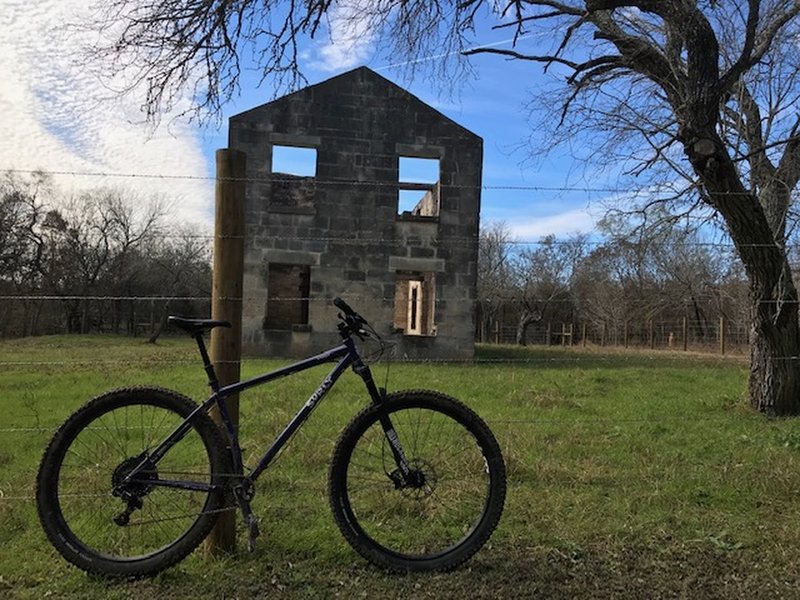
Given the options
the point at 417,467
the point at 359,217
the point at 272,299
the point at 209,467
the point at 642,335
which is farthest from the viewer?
the point at 642,335

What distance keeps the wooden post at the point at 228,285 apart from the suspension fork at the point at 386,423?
649 millimetres

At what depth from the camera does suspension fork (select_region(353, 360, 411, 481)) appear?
10.1 feet

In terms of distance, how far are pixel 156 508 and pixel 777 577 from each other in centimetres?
294

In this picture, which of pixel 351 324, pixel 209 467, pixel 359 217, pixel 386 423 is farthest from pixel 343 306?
pixel 359 217

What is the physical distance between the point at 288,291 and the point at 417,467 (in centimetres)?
1897

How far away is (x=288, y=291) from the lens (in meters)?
21.7

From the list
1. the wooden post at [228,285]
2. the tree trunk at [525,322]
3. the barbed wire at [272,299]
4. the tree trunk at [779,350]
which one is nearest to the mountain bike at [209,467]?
the wooden post at [228,285]

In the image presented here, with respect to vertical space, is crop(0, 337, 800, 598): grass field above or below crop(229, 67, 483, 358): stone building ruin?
below

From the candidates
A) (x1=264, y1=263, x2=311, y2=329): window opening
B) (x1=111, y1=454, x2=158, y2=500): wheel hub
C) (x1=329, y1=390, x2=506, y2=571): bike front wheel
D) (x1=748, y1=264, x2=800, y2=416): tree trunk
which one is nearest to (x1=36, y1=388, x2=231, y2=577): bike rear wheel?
(x1=111, y1=454, x2=158, y2=500): wheel hub

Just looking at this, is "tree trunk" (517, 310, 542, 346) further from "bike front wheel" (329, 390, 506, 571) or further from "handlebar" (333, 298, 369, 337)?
"handlebar" (333, 298, 369, 337)

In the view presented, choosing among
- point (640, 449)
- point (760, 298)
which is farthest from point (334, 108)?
point (640, 449)

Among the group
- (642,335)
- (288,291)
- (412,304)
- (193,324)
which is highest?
(288,291)

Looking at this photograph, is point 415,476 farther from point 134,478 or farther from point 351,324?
point 134,478

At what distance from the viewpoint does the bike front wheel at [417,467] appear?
3029 mm
